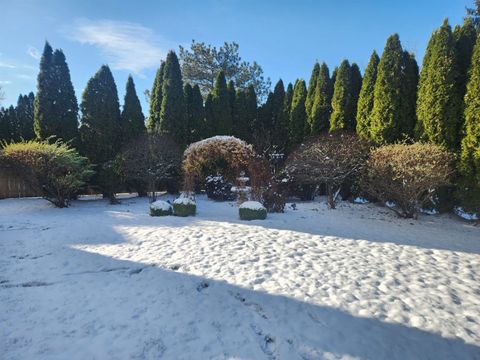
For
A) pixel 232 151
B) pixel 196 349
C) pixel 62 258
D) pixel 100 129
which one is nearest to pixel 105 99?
pixel 100 129

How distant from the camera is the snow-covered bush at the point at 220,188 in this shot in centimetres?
1232

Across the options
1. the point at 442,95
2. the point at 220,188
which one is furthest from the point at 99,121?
the point at 442,95

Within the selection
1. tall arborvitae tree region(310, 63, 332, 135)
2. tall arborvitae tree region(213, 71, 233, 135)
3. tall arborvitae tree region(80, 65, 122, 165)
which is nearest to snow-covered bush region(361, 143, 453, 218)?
tall arborvitae tree region(310, 63, 332, 135)

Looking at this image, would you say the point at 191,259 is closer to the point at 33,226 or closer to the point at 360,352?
the point at 360,352

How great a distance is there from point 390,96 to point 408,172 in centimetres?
408

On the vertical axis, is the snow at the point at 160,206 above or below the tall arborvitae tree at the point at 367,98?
below

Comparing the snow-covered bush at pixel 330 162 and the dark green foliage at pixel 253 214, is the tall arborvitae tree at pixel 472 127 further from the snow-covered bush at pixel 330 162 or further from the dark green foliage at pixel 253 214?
the dark green foliage at pixel 253 214

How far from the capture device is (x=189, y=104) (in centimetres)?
1639

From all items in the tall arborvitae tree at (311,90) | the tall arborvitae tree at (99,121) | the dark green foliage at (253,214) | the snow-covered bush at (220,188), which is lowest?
the dark green foliage at (253,214)

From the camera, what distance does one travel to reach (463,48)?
30.8 feet

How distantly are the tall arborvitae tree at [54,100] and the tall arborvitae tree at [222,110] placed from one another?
6721 millimetres

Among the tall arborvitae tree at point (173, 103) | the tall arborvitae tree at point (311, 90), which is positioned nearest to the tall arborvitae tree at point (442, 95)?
the tall arborvitae tree at point (311, 90)

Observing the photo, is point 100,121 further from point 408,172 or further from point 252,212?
point 408,172

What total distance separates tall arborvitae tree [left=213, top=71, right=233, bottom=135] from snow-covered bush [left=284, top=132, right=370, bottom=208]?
6884mm
